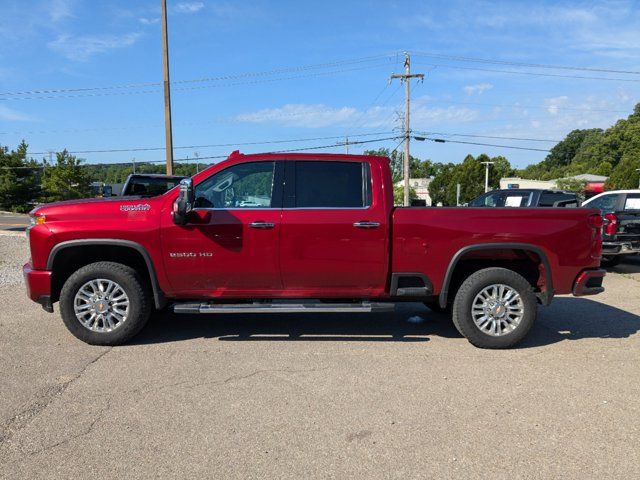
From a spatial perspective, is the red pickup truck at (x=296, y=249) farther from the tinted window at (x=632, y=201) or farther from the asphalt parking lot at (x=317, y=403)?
the tinted window at (x=632, y=201)

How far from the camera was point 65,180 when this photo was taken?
49.5m

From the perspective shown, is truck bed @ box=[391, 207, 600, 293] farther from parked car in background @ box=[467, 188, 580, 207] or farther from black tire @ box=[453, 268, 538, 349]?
parked car in background @ box=[467, 188, 580, 207]

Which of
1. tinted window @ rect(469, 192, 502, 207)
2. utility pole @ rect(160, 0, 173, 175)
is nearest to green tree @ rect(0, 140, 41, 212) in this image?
utility pole @ rect(160, 0, 173, 175)

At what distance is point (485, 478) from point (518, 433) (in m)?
0.66

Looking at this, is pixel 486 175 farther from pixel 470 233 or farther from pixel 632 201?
pixel 470 233

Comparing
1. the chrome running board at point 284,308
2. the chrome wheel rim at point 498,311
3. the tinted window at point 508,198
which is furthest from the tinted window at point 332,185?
the tinted window at point 508,198

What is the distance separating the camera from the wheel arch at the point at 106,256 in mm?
4992

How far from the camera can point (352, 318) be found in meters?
6.39

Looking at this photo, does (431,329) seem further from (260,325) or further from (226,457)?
(226,457)

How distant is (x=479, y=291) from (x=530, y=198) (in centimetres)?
774

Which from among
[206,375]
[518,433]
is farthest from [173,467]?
[518,433]

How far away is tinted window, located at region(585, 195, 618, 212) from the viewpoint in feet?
35.4

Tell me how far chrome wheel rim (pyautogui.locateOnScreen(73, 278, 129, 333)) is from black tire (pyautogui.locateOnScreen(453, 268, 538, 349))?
11.5ft

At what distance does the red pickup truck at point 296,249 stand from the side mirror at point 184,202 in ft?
0.13
